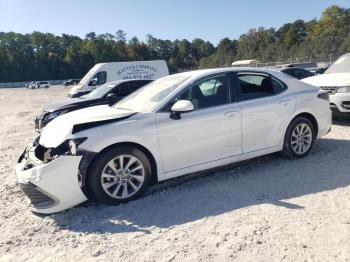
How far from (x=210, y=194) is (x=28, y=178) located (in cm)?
222

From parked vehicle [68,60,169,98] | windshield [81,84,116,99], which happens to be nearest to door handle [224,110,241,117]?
windshield [81,84,116,99]

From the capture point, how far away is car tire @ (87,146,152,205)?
4289 millimetres

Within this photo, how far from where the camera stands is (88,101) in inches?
410

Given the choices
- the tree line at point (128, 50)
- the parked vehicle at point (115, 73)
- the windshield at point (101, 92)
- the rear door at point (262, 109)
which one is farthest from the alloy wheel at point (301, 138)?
the tree line at point (128, 50)

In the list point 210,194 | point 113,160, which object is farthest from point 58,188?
point 210,194

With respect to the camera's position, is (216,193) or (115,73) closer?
(216,193)

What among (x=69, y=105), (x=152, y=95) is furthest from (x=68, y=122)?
(x=69, y=105)

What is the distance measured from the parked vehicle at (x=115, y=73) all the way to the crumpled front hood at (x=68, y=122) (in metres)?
12.8

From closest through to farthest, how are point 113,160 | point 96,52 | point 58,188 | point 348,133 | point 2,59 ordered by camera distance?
point 58,188
point 113,160
point 348,133
point 2,59
point 96,52

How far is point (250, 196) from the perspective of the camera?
4.48m

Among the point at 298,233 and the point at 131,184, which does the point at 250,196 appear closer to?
the point at 298,233

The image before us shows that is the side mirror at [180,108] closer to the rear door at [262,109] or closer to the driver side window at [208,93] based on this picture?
the driver side window at [208,93]

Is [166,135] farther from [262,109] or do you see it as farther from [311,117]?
[311,117]

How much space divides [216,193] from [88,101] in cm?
→ 674
